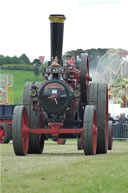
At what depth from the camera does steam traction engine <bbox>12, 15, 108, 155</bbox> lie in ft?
49.1

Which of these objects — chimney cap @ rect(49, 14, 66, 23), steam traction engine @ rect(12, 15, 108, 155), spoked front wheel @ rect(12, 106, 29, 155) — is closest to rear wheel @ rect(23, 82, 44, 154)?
steam traction engine @ rect(12, 15, 108, 155)

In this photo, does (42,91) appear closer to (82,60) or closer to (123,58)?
(82,60)

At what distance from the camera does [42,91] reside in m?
15.6

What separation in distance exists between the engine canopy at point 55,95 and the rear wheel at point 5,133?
35.5ft

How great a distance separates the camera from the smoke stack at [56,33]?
15867mm

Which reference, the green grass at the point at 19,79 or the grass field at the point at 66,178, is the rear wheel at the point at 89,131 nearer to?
the grass field at the point at 66,178

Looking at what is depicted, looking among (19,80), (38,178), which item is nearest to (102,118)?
(38,178)

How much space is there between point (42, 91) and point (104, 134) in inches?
81.3

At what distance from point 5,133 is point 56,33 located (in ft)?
36.9

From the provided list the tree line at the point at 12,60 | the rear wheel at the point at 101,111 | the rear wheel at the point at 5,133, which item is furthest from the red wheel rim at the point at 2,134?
the tree line at the point at 12,60

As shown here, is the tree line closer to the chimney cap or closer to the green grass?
the green grass

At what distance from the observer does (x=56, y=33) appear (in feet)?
52.0

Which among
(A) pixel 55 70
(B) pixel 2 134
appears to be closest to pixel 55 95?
(A) pixel 55 70

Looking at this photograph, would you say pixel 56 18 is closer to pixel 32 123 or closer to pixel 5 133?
pixel 32 123
